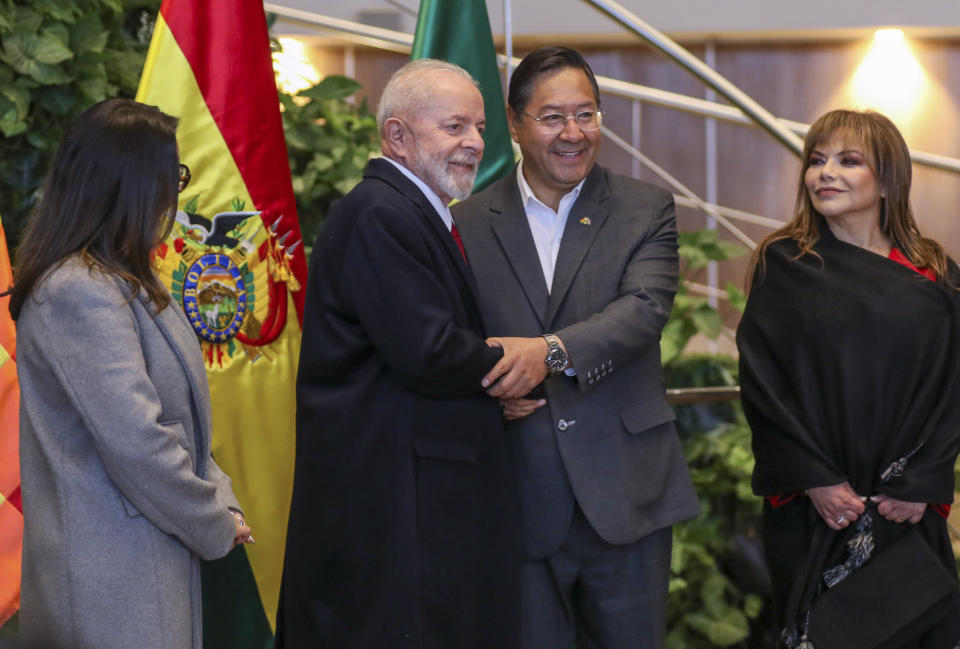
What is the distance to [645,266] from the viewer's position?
2.23m

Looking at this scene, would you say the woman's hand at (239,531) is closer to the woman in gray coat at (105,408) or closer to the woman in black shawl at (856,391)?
the woman in gray coat at (105,408)

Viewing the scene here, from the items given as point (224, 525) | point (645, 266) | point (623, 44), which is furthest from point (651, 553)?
point (623, 44)

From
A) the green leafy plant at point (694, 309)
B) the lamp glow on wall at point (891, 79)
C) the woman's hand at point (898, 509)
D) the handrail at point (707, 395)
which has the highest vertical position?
the lamp glow on wall at point (891, 79)

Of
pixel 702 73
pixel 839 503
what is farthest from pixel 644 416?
pixel 702 73

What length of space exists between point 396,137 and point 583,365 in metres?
0.58

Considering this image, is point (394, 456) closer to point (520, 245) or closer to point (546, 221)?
point (520, 245)

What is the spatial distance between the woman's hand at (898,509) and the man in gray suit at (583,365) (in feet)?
1.43

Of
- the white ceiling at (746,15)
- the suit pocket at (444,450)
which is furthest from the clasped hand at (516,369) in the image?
the white ceiling at (746,15)

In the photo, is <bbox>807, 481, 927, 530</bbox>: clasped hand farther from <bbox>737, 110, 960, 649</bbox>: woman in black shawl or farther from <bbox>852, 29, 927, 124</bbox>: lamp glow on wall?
<bbox>852, 29, 927, 124</bbox>: lamp glow on wall

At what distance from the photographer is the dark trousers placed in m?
2.17

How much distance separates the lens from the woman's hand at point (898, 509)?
2.28 metres

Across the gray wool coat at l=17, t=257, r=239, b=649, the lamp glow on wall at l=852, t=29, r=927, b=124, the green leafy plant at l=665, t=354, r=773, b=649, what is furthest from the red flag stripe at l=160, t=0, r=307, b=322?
→ the lamp glow on wall at l=852, t=29, r=927, b=124

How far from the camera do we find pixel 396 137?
2.04m

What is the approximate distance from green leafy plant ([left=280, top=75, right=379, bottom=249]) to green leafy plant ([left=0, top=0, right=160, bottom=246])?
0.60 m
